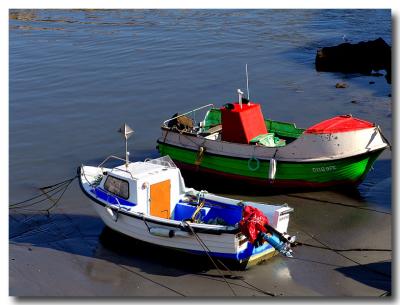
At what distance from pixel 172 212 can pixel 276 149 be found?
3.93 metres

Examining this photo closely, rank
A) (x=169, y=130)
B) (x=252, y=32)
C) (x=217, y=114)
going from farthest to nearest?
(x=252, y=32)
(x=217, y=114)
(x=169, y=130)

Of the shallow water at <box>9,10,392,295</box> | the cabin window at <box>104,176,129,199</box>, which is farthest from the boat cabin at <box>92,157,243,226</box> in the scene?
the shallow water at <box>9,10,392,295</box>

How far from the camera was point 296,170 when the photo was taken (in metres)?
18.6

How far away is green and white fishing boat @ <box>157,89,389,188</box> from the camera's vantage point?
18109 mm

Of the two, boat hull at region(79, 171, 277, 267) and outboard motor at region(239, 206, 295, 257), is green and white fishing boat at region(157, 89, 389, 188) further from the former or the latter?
outboard motor at region(239, 206, 295, 257)

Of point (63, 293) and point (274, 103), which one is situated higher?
point (274, 103)

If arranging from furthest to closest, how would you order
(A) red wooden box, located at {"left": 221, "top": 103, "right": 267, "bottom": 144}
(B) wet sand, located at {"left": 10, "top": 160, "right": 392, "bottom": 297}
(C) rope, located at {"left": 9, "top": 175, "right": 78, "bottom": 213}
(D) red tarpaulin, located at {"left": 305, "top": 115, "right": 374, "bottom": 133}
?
(A) red wooden box, located at {"left": 221, "top": 103, "right": 267, "bottom": 144} → (C) rope, located at {"left": 9, "top": 175, "right": 78, "bottom": 213} → (D) red tarpaulin, located at {"left": 305, "top": 115, "right": 374, "bottom": 133} → (B) wet sand, located at {"left": 10, "top": 160, "right": 392, "bottom": 297}

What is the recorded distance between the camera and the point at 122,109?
26.5 meters

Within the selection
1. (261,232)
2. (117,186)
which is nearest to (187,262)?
(261,232)

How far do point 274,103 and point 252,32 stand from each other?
12.0 m

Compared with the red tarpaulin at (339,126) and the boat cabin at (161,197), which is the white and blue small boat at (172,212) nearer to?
the boat cabin at (161,197)

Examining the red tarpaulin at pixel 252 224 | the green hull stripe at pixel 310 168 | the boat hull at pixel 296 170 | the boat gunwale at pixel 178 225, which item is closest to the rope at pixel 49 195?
the boat gunwale at pixel 178 225

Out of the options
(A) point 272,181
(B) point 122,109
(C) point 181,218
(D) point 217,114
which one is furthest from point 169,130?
(B) point 122,109
